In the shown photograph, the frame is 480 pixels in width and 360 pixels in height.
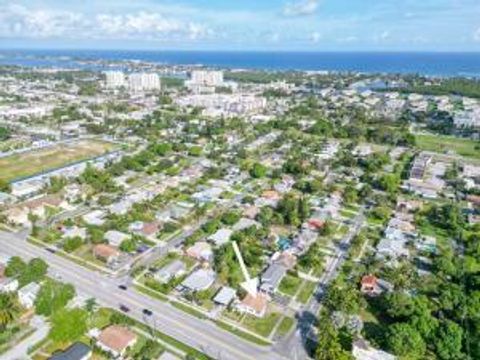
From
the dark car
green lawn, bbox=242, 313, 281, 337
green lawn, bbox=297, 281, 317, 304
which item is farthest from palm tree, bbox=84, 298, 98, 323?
green lawn, bbox=297, 281, 317, 304

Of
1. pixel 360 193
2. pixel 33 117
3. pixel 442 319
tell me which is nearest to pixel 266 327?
pixel 442 319

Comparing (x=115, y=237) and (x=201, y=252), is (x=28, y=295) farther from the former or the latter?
(x=201, y=252)

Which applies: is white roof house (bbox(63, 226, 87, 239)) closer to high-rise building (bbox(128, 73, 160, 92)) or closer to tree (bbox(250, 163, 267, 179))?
tree (bbox(250, 163, 267, 179))

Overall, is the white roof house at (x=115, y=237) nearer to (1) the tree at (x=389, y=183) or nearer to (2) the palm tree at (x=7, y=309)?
(2) the palm tree at (x=7, y=309)

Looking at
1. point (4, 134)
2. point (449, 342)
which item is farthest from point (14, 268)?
point (4, 134)

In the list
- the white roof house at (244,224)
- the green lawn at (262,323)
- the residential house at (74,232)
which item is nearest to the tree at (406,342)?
the green lawn at (262,323)

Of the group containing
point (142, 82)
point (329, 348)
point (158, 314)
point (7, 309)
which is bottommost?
point (158, 314)
